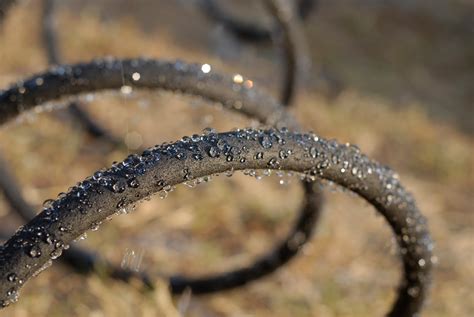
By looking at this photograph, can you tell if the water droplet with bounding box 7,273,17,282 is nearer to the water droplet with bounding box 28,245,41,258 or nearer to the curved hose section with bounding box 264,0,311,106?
the water droplet with bounding box 28,245,41,258

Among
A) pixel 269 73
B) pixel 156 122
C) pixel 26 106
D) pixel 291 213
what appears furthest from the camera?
pixel 269 73

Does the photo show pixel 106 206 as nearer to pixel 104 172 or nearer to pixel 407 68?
pixel 104 172

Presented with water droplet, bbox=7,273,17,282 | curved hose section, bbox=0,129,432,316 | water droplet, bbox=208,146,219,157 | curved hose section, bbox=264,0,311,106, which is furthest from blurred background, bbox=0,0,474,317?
water droplet, bbox=7,273,17,282

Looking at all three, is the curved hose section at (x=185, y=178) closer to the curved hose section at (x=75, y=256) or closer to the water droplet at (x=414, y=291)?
the water droplet at (x=414, y=291)

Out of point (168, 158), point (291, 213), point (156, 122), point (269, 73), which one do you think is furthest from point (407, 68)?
point (168, 158)

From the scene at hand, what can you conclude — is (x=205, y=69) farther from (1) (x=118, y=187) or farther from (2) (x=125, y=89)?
(1) (x=118, y=187)

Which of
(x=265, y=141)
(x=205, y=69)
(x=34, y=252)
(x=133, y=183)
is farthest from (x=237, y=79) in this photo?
(x=34, y=252)
